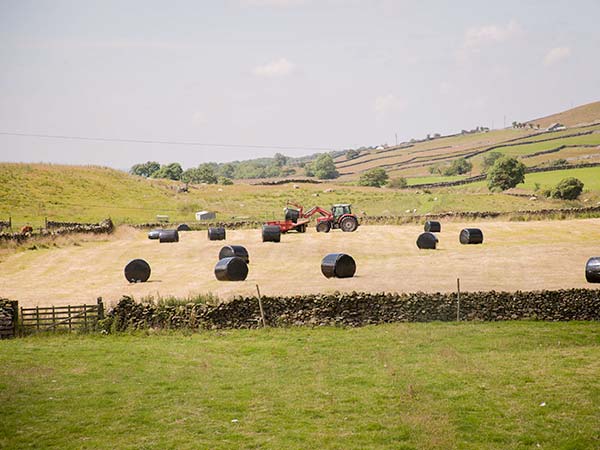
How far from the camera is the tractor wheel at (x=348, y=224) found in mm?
64250

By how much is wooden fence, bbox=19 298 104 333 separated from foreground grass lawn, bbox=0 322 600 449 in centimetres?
81

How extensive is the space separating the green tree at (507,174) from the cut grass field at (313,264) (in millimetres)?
53840

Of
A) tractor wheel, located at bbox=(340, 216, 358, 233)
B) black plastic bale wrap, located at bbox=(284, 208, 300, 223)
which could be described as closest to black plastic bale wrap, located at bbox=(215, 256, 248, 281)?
black plastic bale wrap, located at bbox=(284, 208, 300, 223)

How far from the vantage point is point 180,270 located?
45.1 m

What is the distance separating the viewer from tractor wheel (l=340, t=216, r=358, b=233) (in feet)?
211

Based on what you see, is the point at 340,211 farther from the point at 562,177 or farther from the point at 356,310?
the point at 562,177

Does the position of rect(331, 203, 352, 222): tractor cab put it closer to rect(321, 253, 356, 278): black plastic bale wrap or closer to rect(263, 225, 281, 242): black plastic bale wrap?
rect(263, 225, 281, 242): black plastic bale wrap

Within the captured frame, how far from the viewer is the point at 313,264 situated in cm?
4556

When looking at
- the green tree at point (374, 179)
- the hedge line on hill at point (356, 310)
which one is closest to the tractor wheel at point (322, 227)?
the hedge line on hill at point (356, 310)

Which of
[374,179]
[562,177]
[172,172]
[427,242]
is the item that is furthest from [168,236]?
[172,172]

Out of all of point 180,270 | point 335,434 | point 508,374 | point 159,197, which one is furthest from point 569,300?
point 159,197

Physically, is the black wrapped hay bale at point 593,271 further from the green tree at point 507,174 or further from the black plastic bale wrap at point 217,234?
the green tree at point 507,174

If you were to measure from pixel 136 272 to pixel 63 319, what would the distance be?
12117 mm

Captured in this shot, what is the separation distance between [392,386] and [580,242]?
1535 inches
